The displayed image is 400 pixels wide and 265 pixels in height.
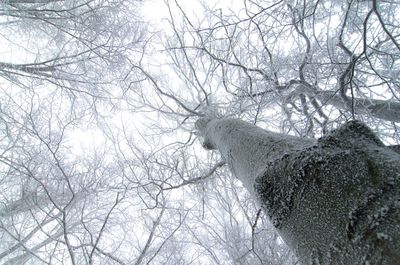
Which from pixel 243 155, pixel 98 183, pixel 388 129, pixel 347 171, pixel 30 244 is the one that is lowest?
pixel 347 171

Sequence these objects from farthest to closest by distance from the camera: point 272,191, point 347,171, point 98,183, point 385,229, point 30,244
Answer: point 30,244 < point 98,183 < point 272,191 < point 347,171 < point 385,229

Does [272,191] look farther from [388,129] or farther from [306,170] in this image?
[388,129]

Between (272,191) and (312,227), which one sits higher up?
(272,191)

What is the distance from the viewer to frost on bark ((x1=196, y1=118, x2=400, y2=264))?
0.41 m

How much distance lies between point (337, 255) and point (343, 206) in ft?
0.27

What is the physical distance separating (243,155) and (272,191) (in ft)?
1.44

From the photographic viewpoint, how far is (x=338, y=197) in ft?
1.66

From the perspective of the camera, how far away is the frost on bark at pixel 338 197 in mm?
414

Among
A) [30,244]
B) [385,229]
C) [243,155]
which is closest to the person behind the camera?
[385,229]

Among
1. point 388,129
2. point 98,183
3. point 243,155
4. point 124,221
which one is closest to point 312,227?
point 243,155

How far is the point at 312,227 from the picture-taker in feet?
1.80

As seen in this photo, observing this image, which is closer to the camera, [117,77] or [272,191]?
[272,191]

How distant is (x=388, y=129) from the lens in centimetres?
299

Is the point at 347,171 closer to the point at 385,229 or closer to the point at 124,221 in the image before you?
the point at 385,229
